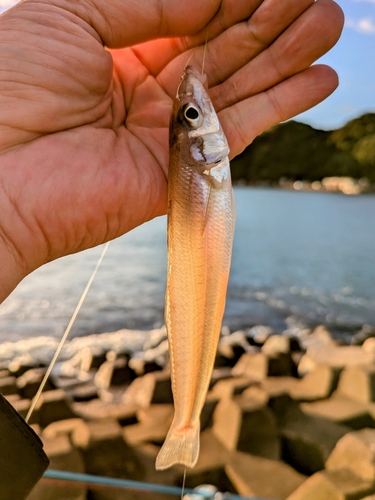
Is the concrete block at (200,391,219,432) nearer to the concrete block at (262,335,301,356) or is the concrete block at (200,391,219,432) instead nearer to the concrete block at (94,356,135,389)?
the concrete block at (94,356,135,389)

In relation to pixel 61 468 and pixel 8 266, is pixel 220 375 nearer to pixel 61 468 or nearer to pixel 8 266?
pixel 61 468

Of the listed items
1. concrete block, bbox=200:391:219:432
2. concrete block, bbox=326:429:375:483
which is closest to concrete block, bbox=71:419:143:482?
concrete block, bbox=200:391:219:432

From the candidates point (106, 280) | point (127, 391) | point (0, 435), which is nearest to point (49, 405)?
point (127, 391)

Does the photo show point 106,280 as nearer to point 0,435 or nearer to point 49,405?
point 49,405

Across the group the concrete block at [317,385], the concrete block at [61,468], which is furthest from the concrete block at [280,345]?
the concrete block at [61,468]

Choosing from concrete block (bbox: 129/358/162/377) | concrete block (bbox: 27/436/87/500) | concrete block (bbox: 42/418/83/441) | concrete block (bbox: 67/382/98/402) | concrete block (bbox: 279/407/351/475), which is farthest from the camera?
concrete block (bbox: 129/358/162/377)

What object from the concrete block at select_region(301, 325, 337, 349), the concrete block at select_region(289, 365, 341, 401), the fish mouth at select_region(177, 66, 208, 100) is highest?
the fish mouth at select_region(177, 66, 208, 100)

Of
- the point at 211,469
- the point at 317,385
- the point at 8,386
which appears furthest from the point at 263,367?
the point at 8,386
